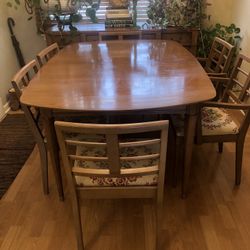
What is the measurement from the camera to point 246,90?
1.81m

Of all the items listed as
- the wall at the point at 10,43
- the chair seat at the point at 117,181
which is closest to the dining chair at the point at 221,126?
the chair seat at the point at 117,181

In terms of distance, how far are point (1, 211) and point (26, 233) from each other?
0.28 metres

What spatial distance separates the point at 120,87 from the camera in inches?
62.8

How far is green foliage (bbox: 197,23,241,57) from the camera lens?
3.05 metres

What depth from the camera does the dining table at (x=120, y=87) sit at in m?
1.40

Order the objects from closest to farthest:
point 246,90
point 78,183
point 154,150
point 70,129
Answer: point 70,129
point 78,183
point 154,150
point 246,90

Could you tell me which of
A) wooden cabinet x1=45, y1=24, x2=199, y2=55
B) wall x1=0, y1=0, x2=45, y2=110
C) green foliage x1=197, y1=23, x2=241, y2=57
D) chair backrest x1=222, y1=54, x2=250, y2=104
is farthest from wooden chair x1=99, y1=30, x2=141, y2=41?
chair backrest x1=222, y1=54, x2=250, y2=104

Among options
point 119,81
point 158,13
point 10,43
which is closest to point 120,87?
point 119,81

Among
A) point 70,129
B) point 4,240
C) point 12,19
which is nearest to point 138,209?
point 4,240

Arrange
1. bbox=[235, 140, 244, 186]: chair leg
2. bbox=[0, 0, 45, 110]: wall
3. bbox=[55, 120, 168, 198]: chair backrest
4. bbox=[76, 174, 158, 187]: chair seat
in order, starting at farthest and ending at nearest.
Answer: bbox=[0, 0, 45, 110]: wall, bbox=[235, 140, 244, 186]: chair leg, bbox=[76, 174, 158, 187]: chair seat, bbox=[55, 120, 168, 198]: chair backrest

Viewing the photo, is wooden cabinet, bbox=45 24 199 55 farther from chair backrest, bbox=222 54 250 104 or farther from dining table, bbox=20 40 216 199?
chair backrest, bbox=222 54 250 104

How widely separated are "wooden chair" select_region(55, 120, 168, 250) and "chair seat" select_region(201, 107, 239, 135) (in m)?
0.46

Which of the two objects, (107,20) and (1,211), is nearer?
(1,211)

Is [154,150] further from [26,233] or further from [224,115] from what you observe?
[26,233]
